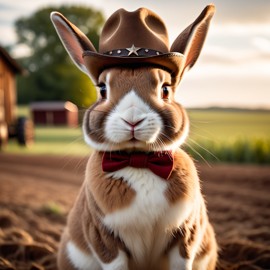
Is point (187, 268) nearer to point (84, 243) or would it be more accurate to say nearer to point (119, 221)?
point (119, 221)

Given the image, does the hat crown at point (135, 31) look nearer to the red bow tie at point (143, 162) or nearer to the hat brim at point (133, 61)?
the hat brim at point (133, 61)

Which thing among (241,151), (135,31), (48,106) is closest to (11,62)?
(48,106)

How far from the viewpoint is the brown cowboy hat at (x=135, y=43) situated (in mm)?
1828

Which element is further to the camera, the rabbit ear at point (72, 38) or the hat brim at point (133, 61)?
the rabbit ear at point (72, 38)

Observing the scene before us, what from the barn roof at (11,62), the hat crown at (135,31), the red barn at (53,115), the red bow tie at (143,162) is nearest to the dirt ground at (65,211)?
the red bow tie at (143,162)

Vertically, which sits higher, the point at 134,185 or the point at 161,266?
the point at 134,185

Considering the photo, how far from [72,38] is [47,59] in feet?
40.1

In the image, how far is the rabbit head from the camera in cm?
171

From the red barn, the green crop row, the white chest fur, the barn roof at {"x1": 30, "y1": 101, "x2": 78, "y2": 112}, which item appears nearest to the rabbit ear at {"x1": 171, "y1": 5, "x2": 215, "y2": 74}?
the white chest fur

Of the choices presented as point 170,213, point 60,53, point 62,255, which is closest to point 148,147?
point 170,213

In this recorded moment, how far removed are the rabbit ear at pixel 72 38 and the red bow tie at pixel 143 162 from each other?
0.43 meters

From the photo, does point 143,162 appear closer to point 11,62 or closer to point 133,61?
point 133,61

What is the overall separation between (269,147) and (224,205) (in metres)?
2.76

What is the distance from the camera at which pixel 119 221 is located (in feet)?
6.06
